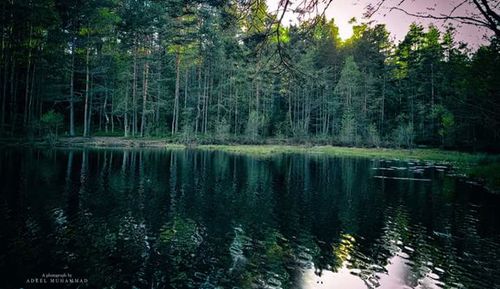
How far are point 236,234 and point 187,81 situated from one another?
47483mm

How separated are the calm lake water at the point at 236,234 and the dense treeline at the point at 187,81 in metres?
17.8

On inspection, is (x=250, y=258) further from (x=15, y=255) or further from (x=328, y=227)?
(x=15, y=255)

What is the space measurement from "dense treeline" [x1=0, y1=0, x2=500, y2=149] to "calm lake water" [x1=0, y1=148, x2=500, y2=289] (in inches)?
699

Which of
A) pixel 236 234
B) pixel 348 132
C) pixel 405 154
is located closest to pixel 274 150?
pixel 348 132

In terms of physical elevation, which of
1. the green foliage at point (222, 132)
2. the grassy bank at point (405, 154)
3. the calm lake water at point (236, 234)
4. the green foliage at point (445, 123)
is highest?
the green foliage at point (445, 123)

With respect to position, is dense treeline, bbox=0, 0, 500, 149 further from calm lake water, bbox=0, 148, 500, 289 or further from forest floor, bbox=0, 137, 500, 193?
calm lake water, bbox=0, 148, 500, 289

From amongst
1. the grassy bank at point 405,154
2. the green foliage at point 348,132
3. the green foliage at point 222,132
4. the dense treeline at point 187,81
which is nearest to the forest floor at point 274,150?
the grassy bank at point 405,154

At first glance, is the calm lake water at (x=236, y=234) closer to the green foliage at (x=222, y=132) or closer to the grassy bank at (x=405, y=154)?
the grassy bank at (x=405, y=154)

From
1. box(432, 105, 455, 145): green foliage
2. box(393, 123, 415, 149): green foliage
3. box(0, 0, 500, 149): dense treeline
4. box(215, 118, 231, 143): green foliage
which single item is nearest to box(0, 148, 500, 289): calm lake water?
box(0, 0, 500, 149): dense treeline

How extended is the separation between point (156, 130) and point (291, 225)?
4206 centimetres

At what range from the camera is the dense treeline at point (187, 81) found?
36125 mm

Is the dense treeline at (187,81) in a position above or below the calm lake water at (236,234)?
above

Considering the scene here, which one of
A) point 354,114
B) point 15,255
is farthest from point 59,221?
point 354,114

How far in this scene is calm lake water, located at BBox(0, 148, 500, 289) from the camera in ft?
25.1
